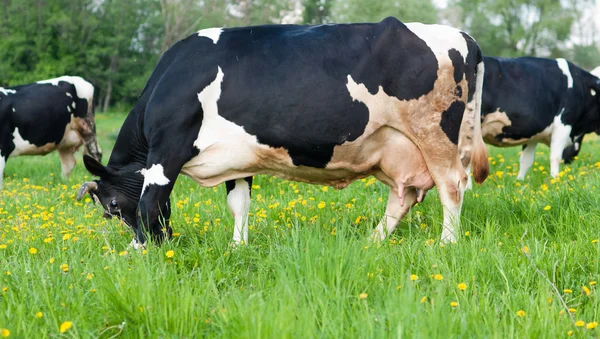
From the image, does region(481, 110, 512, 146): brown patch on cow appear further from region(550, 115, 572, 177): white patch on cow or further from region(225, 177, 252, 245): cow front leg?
region(225, 177, 252, 245): cow front leg

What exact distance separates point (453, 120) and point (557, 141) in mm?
5323

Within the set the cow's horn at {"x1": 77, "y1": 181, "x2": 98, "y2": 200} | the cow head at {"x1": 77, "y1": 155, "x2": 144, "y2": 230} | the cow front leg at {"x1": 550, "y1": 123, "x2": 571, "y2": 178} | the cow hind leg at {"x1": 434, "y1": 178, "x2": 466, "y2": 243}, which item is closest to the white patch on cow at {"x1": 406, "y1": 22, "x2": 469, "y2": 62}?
the cow hind leg at {"x1": 434, "y1": 178, "x2": 466, "y2": 243}

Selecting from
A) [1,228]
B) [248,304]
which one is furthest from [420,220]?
[1,228]

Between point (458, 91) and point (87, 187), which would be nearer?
point (458, 91)

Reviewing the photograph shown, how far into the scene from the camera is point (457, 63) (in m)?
4.70

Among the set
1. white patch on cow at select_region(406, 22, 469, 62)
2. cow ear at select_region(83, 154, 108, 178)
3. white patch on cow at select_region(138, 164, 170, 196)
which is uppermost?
white patch on cow at select_region(406, 22, 469, 62)

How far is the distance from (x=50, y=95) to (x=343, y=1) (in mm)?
38743

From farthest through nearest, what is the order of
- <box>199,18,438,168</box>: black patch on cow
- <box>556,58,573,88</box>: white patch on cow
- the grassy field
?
<box>556,58,573,88</box>: white patch on cow < <box>199,18,438,168</box>: black patch on cow < the grassy field

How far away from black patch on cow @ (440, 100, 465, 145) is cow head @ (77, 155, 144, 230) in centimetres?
256

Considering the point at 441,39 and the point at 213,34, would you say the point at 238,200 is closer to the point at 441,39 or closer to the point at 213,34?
the point at 213,34

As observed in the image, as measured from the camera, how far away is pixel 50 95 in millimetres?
10992

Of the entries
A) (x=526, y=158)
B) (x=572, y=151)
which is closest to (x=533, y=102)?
(x=526, y=158)

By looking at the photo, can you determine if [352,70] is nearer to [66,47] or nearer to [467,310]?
[467,310]

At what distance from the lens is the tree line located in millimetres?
38062
